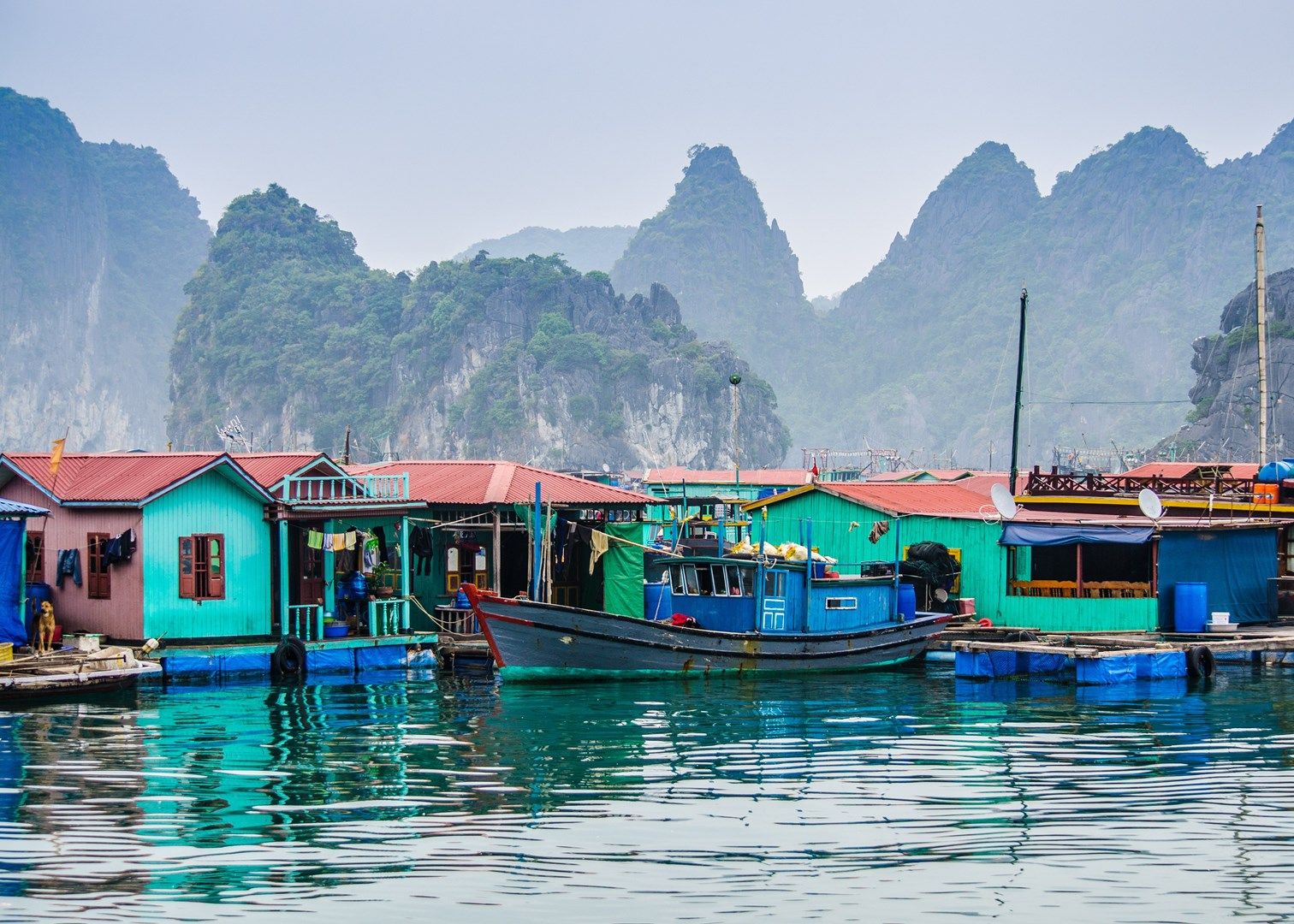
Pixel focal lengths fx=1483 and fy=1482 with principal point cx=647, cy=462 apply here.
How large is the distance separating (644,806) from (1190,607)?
16925mm

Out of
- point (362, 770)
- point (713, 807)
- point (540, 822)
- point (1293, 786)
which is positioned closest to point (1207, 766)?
point (1293, 786)

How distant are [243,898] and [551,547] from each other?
16.8 metres

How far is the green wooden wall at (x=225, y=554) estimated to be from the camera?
25359mm

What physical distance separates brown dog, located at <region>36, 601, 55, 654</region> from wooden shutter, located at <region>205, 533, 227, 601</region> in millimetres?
2628

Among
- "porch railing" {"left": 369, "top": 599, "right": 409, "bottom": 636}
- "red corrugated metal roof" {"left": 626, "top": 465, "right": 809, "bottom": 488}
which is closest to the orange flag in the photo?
"porch railing" {"left": 369, "top": 599, "right": 409, "bottom": 636}

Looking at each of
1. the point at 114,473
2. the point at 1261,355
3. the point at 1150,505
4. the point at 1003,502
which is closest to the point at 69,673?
the point at 114,473

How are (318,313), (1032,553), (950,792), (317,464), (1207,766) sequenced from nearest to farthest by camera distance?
(950,792) < (1207,766) < (317,464) < (1032,553) < (318,313)

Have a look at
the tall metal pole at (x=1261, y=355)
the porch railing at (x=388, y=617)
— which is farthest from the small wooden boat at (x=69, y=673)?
the tall metal pole at (x=1261, y=355)

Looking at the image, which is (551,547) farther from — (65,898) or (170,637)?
(65,898)

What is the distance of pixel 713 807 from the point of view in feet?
53.8

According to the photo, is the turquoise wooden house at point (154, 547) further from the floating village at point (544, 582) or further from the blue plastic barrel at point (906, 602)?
the blue plastic barrel at point (906, 602)

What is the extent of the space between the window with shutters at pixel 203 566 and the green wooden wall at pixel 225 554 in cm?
9

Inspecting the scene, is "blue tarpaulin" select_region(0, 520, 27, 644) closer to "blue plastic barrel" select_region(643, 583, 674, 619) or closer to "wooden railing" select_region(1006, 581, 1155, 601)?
"blue plastic barrel" select_region(643, 583, 674, 619)

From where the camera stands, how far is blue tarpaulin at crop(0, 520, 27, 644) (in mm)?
Result: 23750
